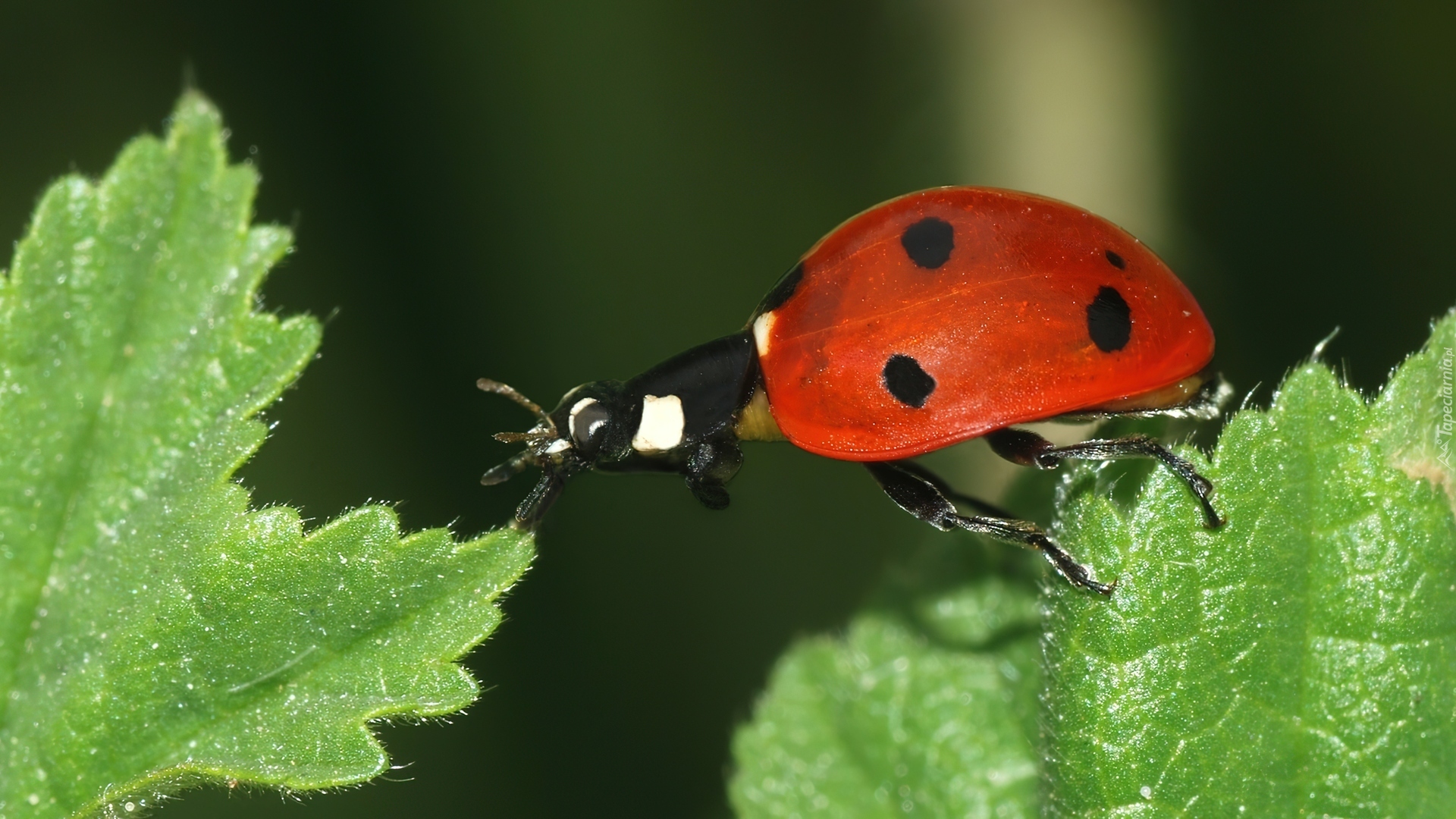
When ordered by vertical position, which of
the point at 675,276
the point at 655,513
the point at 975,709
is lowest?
the point at 975,709

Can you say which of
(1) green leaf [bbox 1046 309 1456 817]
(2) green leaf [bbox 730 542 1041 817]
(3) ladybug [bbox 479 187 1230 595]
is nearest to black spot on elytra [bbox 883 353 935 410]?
(3) ladybug [bbox 479 187 1230 595]

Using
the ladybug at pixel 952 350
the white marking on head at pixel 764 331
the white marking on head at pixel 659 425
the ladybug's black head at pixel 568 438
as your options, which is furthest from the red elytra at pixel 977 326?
the ladybug's black head at pixel 568 438

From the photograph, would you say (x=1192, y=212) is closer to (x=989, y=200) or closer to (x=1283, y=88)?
(x=1283, y=88)

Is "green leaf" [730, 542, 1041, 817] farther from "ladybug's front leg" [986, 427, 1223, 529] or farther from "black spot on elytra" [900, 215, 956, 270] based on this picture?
"black spot on elytra" [900, 215, 956, 270]

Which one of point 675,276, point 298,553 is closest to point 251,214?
point 298,553

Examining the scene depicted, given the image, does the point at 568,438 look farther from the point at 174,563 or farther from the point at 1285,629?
the point at 1285,629

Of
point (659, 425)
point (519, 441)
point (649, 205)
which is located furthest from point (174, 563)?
point (649, 205)

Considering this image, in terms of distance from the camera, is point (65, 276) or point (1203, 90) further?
point (1203, 90)
